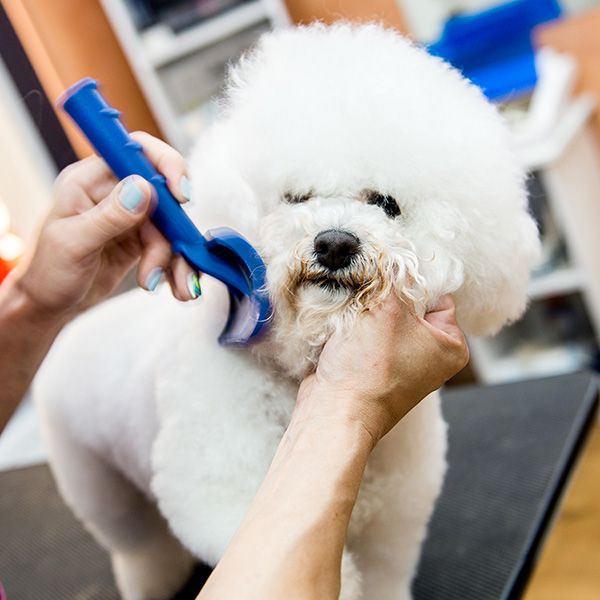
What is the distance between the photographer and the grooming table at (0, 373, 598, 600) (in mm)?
985

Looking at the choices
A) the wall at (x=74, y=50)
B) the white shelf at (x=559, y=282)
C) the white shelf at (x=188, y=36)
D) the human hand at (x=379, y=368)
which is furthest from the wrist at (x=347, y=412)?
the white shelf at (x=188, y=36)

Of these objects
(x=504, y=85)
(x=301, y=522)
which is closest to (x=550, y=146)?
(x=504, y=85)

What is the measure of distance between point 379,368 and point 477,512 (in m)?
0.59

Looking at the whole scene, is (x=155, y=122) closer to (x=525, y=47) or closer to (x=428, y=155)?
(x=525, y=47)

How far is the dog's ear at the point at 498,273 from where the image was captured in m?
0.71

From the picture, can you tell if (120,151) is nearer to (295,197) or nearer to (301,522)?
(295,197)

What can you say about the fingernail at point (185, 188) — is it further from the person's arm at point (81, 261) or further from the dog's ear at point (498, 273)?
the dog's ear at point (498, 273)

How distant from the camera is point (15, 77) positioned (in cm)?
71

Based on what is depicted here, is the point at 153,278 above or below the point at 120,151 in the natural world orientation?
below

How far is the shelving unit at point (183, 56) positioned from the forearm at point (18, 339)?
1.31 m

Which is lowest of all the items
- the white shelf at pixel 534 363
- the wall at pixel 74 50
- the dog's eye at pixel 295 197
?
the white shelf at pixel 534 363

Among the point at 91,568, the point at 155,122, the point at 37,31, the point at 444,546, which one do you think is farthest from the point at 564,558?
the point at 155,122

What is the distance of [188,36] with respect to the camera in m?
2.16

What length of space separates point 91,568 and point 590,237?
4.56ft
